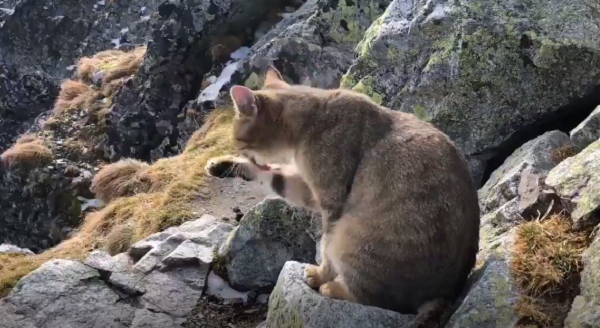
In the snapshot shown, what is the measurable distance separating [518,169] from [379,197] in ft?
5.60

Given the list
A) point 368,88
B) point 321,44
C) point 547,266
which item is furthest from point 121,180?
point 547,266

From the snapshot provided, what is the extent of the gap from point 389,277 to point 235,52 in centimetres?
1046

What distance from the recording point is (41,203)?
43.8ft

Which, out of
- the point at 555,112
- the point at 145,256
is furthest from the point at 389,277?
the point at 145,256

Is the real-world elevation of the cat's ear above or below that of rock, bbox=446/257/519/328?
above

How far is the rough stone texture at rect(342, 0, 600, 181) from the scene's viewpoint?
6.70 m

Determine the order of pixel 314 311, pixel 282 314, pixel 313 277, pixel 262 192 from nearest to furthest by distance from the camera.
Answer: pixel 314 311
pixel 282 314
pixel 313 277
pixel 262 192

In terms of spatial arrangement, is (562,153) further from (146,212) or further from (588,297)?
(146,212)

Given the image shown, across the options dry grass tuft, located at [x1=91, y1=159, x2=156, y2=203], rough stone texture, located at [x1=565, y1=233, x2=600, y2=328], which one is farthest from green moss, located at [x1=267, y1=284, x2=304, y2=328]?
dry grass tuft, located at [x1=91, y1=159, x2=156, y2=203]

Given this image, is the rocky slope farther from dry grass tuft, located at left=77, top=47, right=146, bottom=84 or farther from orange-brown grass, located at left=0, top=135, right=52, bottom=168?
dry grass tuft, located at left=77, top=47, right=146, bottom=84

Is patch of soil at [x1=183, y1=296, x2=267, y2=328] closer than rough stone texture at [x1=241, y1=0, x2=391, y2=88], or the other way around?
patch of soil at [x1=183, y1=296, x2=267, y2=328]

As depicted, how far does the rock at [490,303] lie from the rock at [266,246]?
3172 mm

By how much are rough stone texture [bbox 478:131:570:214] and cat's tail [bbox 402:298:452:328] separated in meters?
1.38

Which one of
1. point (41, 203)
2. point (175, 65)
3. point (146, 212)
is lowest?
point (41, 203)
